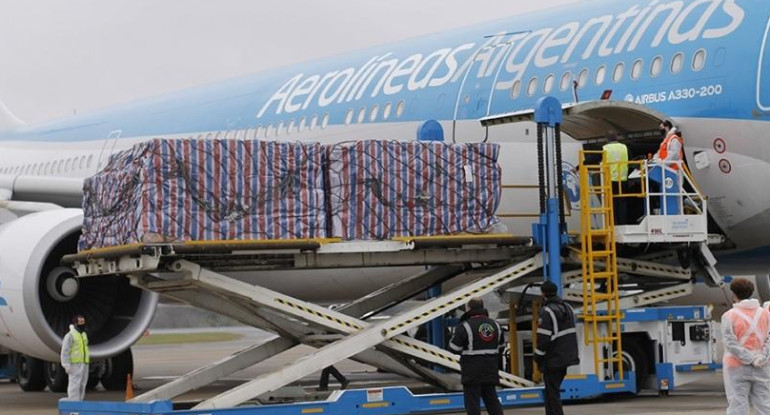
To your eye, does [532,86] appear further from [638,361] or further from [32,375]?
[32,375]

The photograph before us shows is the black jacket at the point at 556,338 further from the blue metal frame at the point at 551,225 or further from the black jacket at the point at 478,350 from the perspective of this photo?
the blue metal frame at the point at 551,225

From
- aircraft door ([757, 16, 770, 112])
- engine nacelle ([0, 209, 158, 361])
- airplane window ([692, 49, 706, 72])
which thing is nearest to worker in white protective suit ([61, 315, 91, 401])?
engine nacelle ([0, 209, 158, 361])

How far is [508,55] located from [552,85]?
95 centimetres

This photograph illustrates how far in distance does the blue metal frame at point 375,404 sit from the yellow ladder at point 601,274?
0.27 m

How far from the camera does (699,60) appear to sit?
36.2ft

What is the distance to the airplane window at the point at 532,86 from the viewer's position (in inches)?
489

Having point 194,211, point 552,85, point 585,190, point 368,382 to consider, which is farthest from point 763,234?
point 368,382

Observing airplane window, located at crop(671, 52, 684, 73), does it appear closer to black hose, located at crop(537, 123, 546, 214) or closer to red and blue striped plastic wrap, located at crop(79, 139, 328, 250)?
black hose, located at crop(537, 123, 546, 214)

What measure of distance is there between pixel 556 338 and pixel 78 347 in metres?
5.06

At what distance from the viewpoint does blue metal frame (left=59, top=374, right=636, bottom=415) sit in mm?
9586

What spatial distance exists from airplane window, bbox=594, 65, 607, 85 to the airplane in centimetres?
→ 1

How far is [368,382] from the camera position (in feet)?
51.2

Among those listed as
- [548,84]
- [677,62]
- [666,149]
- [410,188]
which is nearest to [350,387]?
[548,84]

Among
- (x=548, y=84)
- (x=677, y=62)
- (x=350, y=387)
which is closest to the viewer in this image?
(x=677, y=62)
